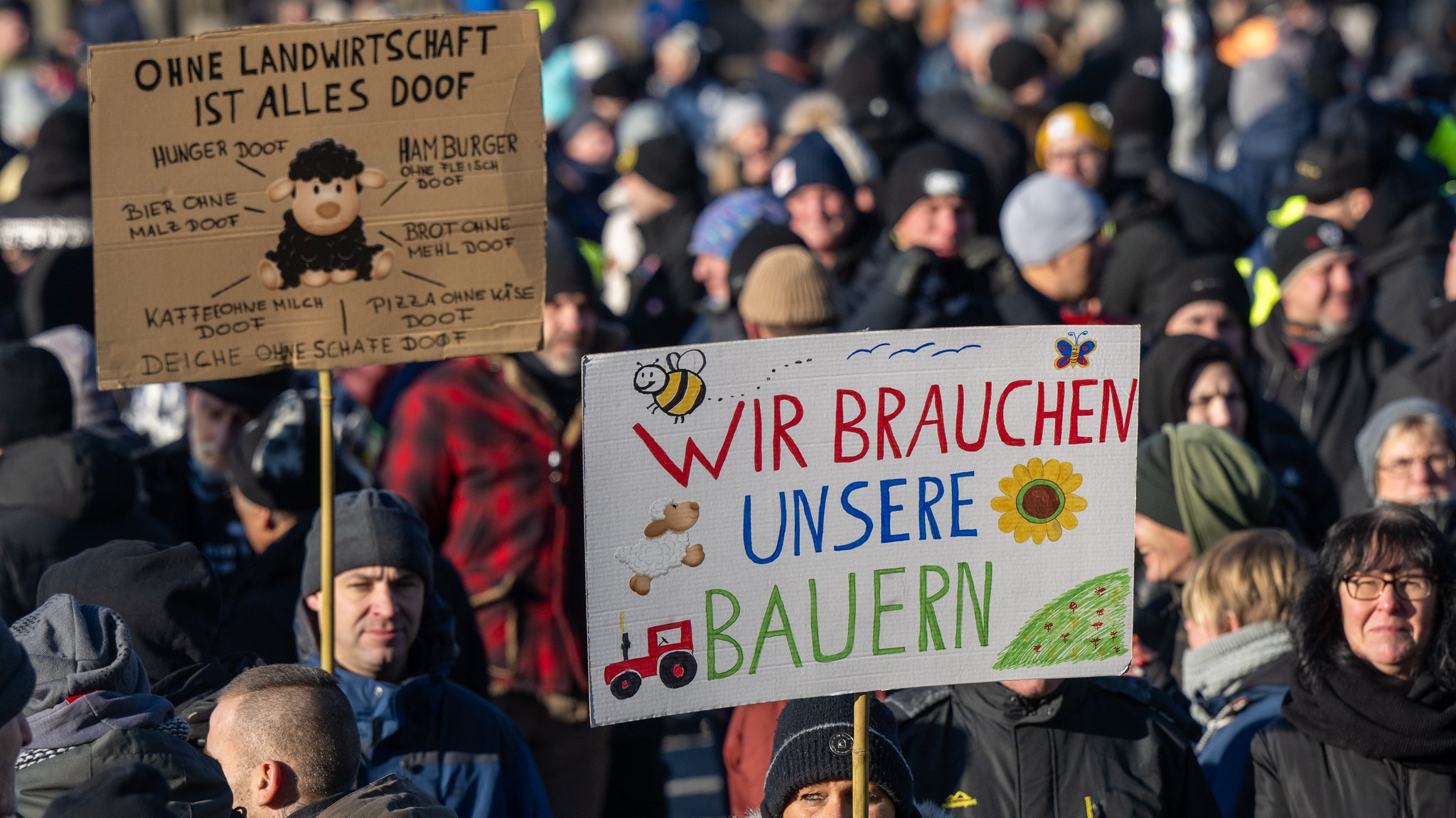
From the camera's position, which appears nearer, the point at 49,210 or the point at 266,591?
the point at 266,591

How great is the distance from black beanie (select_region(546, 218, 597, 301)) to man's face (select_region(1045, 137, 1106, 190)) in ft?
10.4

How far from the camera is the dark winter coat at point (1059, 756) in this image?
3.99m

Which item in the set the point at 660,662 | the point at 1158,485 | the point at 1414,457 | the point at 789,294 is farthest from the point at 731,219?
the point at 660,662

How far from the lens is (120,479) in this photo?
492 centimetres

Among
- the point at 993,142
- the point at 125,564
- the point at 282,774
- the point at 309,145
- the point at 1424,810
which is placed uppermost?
the point at 993,142

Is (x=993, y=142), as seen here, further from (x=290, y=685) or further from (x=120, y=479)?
(x=290, y=685)

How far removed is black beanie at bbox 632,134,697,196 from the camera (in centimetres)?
950

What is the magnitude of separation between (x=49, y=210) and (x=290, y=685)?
556cm

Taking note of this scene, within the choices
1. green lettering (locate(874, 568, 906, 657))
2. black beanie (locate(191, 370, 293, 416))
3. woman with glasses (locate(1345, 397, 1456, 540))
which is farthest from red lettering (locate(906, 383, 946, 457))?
black beanie (locate(191, 370, 293, 416))

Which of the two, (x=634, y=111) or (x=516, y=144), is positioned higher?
(x=634, y=111)

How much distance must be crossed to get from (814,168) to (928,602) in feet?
14.4

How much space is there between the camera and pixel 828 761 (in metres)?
3.50

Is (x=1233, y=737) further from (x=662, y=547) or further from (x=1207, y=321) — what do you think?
(x=1207, y=321)

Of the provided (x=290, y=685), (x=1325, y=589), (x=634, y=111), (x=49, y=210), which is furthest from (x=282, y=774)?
(x=634, y=111)
